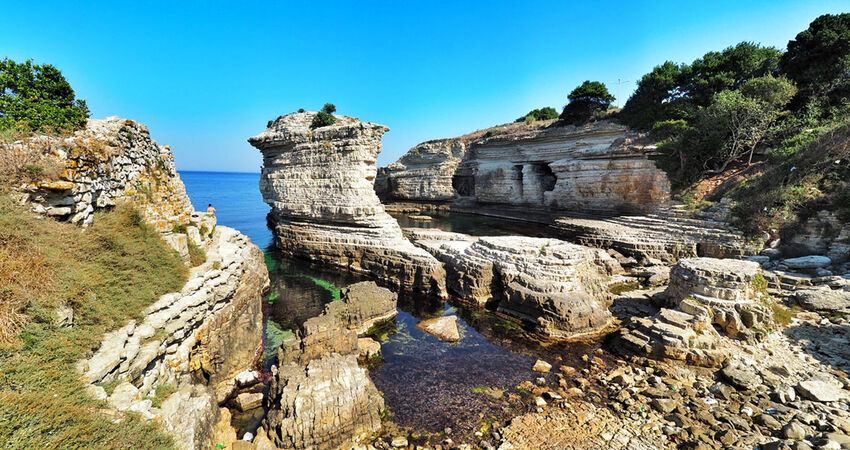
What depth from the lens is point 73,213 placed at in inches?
241

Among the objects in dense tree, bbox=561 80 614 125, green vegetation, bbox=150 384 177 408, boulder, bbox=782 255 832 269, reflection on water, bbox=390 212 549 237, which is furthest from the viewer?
dense tree, bbox=561 80 614 125

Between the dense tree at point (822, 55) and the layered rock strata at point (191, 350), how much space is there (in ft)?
121

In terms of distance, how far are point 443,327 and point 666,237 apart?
16464 mm

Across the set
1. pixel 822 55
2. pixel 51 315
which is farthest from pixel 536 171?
pixel 51 315

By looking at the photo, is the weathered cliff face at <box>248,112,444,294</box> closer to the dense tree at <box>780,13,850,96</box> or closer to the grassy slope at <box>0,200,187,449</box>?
the grassy slope at <box>0,200,187,449</box>

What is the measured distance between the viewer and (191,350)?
721 centimetres

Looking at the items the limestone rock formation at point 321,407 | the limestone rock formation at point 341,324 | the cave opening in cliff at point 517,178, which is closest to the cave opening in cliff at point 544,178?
the cave opening in cliff at point 517,178

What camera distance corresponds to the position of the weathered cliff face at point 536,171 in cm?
2686

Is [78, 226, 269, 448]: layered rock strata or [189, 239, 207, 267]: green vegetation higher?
[189, 239, 207, 267]: green vegetation

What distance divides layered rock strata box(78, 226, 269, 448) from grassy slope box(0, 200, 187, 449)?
1.06 ft

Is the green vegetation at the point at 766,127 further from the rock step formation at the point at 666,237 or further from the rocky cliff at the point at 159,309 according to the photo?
the rocky cliff at the point at 159,309

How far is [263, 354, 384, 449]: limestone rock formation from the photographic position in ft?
21.1

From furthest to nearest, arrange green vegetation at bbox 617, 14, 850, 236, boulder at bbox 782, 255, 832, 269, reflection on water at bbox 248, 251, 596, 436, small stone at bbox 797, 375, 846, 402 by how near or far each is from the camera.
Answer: green vegetation at bbox 617, 14, 850, 236 → boulder at bbox 782, 255, 832, 269 → reflection on water at bbox 248, 251, 596, 436 → small stone at bbox 797, 375, 846, 402

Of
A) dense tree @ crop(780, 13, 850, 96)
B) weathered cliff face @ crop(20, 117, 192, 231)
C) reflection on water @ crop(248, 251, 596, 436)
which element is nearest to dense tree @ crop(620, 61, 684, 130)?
dense tree @ crop(780, 13, 850, 96)
